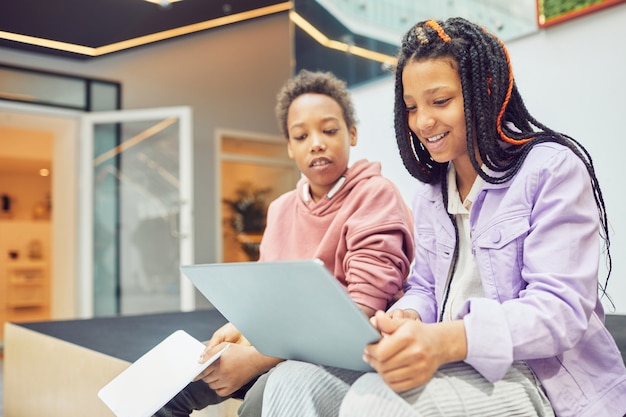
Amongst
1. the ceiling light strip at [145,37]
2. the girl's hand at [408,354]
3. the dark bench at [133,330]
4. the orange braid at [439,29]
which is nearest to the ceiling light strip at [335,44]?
the ceiling light strip at [145,37]

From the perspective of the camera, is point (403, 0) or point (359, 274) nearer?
point (359, 274)

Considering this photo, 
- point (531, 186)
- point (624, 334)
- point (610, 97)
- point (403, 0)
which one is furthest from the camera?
point (403, 0)

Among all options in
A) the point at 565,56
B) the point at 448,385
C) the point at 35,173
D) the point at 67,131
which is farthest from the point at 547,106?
the point at 35,173

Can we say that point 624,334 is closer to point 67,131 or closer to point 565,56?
point 565,56

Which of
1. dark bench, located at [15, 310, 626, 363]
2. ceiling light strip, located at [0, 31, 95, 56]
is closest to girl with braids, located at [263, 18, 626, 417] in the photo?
dark bench, located at [15, 310, 626, 363]

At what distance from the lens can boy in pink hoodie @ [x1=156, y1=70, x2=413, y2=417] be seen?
3.43 ft

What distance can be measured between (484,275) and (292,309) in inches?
11.5

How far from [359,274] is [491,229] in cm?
32

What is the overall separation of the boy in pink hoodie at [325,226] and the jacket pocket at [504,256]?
277mm

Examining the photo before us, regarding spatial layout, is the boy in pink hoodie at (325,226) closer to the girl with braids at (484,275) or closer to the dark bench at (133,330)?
the girl with braids at (484,275)

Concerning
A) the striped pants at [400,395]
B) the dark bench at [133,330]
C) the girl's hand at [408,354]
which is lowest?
the dark bench at [133,330]

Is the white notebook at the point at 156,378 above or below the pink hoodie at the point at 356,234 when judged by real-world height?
below

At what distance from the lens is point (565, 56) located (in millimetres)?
2244

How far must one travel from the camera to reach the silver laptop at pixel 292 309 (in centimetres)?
66
